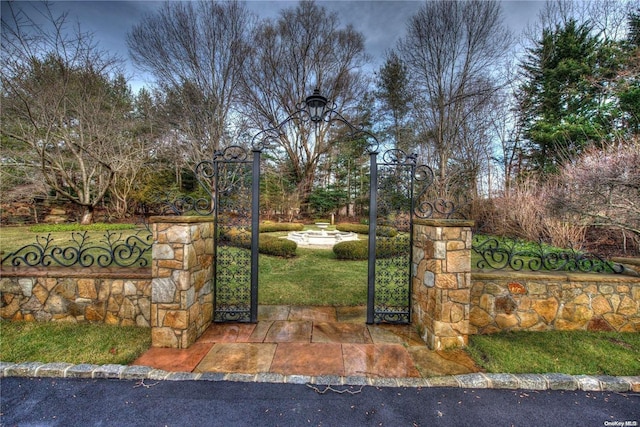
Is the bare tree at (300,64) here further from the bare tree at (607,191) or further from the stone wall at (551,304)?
the stone wall at (551,304)

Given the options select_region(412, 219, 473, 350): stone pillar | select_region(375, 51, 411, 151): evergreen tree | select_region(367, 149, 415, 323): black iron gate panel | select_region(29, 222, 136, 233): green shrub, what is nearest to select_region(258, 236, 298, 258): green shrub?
select_region(367, 149, 415, 323): black iron gate panel

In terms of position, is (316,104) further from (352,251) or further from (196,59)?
(196,59)

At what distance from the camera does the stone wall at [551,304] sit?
2699mm

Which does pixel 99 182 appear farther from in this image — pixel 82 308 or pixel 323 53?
pixel 323 53

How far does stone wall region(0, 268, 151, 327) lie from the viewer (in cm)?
267

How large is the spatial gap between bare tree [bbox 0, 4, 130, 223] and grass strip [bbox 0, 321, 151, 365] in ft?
24.5

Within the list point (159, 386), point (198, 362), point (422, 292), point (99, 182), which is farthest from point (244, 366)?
point (99, 182)

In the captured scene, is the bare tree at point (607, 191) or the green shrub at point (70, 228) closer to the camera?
the bare tree at point (607, 191)

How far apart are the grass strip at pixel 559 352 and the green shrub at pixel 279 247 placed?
14.4ft

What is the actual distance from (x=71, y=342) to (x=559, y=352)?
4.55m

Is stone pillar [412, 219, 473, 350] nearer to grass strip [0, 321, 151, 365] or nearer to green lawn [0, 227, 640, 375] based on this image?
green lawn [0, 227, 640, 375]

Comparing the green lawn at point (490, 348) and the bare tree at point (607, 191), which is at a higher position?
the bare tree at point (607, 191)

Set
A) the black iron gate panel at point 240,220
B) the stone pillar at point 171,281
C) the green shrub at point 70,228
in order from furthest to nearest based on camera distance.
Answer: the green shrub at point 70,228
the black iron gate panel at point 240,220
the stone pillar at point 171,281

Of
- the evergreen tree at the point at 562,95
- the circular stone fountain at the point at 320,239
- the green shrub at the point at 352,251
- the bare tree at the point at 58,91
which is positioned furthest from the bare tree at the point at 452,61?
the bare tree at the point at 58,91
